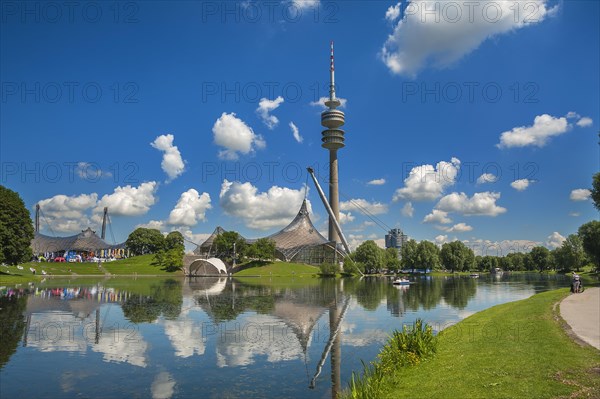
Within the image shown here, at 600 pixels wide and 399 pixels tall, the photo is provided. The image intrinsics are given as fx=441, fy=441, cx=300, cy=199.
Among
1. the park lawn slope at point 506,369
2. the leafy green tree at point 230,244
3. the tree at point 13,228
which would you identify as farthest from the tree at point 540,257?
the park lawn slope at point 506,369

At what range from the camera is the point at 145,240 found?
140m

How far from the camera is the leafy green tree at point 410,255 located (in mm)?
124456

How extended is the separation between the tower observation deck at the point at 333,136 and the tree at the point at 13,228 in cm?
10460

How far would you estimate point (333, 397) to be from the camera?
41.5 feet

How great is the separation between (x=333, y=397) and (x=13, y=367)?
35.6 ft

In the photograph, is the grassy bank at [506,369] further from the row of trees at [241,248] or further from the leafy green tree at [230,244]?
the leafy green tree at [230,244]

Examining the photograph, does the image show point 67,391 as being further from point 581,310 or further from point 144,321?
point 581,310

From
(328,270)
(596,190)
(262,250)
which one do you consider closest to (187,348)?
(596,190)

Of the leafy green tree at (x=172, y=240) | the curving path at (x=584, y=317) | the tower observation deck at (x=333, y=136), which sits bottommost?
the curving path at (x=584, y=317)

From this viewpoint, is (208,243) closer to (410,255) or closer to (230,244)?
(230,244)

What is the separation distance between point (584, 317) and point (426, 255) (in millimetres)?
105145

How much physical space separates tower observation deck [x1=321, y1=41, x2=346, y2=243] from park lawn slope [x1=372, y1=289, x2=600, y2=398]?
136 m

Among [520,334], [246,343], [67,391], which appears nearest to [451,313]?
[520,334]

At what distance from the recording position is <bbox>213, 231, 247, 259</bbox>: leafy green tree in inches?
4931
